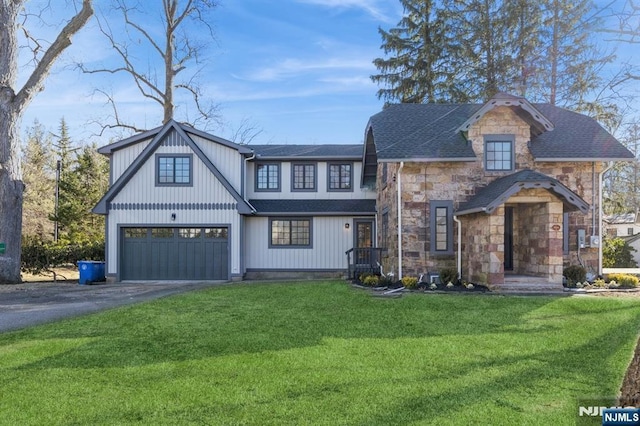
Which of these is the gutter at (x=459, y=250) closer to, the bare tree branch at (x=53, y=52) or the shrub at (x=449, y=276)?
the shrub at (x=449, y=276)

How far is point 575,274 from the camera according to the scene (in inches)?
479

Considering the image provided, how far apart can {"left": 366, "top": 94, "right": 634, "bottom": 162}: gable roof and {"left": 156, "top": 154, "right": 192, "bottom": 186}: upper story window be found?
24.3ft

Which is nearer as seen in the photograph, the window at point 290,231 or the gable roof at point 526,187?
the gable roof at point 526,187

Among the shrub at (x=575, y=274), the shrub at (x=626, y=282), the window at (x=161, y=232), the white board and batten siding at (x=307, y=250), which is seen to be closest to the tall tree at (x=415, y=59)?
the white board and batten siding at (x=307, y=250)

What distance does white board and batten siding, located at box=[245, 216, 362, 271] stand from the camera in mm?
17891

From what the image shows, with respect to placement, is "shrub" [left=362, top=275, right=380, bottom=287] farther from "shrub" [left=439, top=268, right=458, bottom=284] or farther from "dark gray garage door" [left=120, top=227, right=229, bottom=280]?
"dark gray garage door" [left=120, top=227, right=229, bottom=280]

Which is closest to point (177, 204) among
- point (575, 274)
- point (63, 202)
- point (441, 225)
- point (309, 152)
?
point (309, 152)

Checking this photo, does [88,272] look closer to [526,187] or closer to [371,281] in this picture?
[371,281]

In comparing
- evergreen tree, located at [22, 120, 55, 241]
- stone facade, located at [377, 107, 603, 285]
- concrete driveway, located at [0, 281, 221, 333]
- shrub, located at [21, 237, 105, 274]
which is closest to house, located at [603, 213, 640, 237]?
stone facade, located at [377, 107, 603, 285]

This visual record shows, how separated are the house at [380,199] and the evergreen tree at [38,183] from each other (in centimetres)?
1321

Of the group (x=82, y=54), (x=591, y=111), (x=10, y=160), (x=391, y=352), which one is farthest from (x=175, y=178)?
(x=591, y=111)

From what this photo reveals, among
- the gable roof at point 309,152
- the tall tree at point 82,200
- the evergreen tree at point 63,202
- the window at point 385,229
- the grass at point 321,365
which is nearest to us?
the grass at point 321,365

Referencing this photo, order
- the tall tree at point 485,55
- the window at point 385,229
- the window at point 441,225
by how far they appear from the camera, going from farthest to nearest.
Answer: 1. the tall tree at point 485,55
2. the window at point 385,229
3. the window at point 441,225

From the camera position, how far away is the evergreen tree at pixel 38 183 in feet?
89.6
